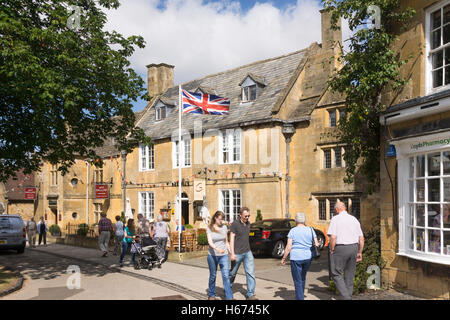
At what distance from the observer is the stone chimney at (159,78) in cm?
3378

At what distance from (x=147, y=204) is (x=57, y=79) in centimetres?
1830

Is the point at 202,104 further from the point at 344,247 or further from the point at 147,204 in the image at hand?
the point at 147,204

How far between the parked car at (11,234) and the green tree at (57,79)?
21.6ft

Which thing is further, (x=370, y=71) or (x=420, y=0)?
(x=370, y=71)

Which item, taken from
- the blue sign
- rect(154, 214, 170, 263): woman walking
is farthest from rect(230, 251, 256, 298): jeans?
rect(154, 214, 170, 263): woman walking

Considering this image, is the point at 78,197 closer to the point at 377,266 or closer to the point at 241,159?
the point at 241,159

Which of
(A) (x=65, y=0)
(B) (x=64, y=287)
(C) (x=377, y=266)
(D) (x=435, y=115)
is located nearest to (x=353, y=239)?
(C) (x=377, y=266)

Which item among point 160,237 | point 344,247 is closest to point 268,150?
point 160,237

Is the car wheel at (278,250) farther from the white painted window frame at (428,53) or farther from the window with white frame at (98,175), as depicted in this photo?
the window with white frame at (98,175)

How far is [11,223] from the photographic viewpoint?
20.7 meters

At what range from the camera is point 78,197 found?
36.3 metres

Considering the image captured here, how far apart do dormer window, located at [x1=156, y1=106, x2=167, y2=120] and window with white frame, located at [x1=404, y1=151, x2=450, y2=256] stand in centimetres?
2239

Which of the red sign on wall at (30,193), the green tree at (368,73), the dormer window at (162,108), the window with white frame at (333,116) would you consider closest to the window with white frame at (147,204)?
the dormer window at (162,108)

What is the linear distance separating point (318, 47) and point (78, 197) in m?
23.4
